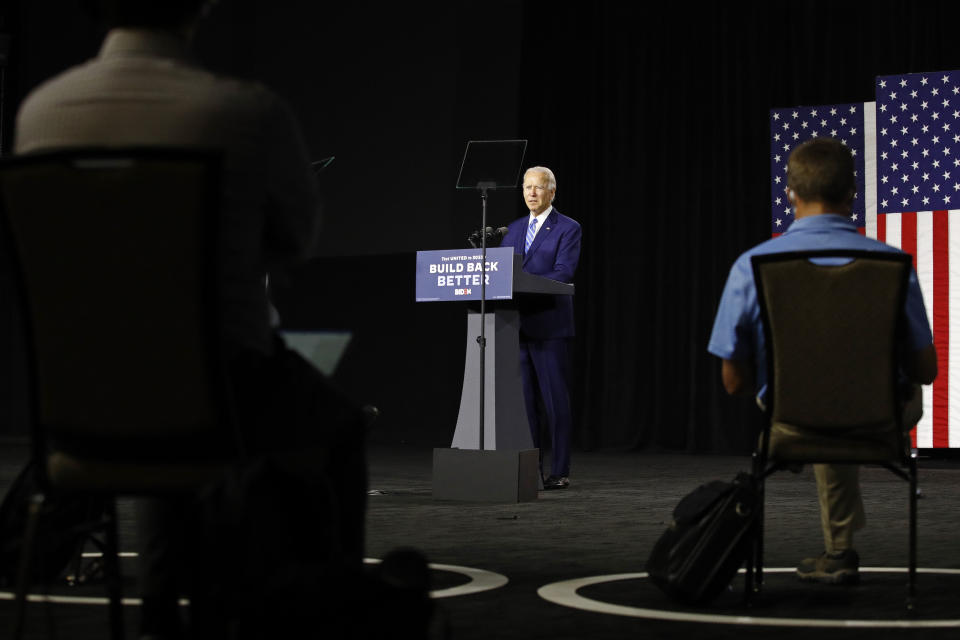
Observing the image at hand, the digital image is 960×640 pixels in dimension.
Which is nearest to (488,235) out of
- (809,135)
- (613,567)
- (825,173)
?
(613,567)

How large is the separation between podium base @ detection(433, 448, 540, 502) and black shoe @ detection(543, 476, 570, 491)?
0.47 m

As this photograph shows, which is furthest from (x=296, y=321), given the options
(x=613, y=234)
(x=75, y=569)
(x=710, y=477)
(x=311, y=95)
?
(x=75, y=569)

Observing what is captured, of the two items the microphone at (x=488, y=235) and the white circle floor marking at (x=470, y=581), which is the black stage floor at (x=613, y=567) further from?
the microphone at (x=488, y=235)

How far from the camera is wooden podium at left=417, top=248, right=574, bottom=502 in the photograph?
4992mm

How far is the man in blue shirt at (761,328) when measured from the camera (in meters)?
2.63

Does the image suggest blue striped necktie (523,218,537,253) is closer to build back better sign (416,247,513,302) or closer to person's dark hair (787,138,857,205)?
build back better sign (416,247,513,302)

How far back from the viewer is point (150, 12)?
1732 mm

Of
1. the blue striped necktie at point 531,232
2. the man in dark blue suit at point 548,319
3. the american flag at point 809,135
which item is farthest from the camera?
the american flag at point 809,135

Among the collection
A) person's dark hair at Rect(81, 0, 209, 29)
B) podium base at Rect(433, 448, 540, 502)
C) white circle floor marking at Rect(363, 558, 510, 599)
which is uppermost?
person's dark hair at Rect(81, 0, 209, 29)

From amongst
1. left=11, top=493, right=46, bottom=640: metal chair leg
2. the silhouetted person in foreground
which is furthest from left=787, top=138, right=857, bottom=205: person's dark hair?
left=11, top=493, right=46, bottom=640: metal chair leg

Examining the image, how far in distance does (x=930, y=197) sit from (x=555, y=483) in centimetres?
285

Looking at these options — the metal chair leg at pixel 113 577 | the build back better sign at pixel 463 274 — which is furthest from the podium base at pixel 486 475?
the metal chair leg at pixel 113 577

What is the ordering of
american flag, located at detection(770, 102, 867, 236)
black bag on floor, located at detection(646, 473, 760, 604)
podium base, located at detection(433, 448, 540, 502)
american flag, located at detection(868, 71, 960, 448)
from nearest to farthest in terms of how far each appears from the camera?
black bag on floor, located at detection(646, 473, 760, 604), podium base, located at detection(433, 448, 540, 502), american flag, located at detection(868, 71, 960, 448), american flag, located at detection(770, 102, 867, 236)

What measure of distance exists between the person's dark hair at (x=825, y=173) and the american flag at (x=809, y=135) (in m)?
4.44
